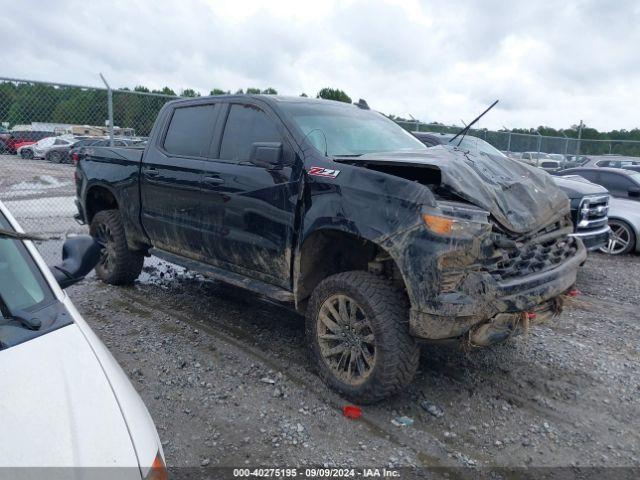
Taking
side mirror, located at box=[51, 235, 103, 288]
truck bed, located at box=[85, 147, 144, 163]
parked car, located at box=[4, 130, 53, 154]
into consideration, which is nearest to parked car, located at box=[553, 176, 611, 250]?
truck bed, located at box=[85, 147, 144, 163]

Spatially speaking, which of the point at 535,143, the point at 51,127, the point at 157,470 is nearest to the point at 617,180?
the point at 535,143

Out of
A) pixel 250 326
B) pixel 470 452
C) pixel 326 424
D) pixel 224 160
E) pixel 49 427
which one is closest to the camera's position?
pixel 49 427

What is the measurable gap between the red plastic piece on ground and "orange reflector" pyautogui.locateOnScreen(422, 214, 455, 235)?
1325mm

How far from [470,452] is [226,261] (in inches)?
95.3

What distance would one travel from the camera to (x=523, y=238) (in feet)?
11.6

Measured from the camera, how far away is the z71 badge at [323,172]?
11.7 feet

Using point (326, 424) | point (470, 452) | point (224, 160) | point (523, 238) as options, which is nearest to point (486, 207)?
point (523, 238)

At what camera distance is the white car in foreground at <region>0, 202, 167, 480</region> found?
4.82 feet

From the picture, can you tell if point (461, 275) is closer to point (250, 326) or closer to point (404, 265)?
point (404, 265)

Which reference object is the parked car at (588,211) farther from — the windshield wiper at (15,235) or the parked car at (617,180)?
the windshield wiper at (15,235)

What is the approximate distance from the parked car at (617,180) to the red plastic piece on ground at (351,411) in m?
7.89

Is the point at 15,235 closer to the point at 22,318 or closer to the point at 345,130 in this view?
the point at 22,318

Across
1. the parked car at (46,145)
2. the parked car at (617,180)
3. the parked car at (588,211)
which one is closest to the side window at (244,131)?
the parked car at (588,211)

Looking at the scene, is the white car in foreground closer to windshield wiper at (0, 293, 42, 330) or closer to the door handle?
windshield wiper at (0, 293, 42, 330)
